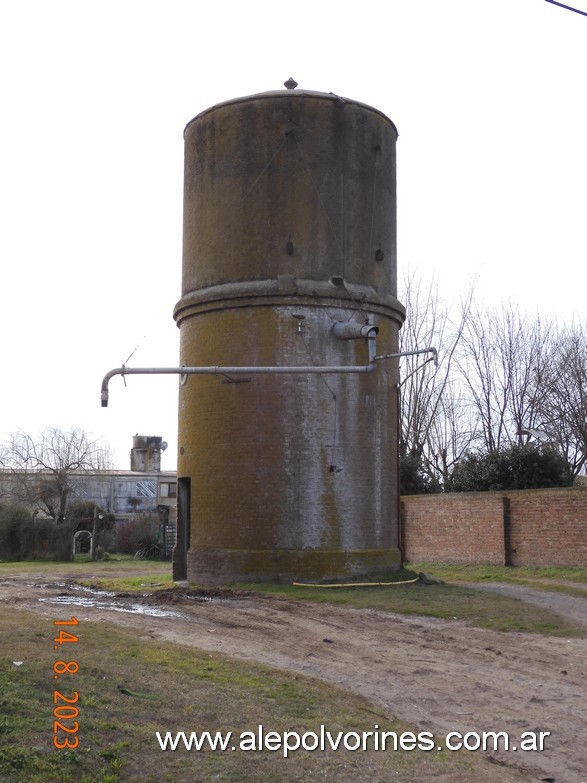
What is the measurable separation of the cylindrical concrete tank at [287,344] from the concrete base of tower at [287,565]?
3 cm

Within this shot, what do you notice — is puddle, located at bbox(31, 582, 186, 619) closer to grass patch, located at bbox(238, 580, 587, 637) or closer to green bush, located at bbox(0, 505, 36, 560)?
grass patch, located at bbox(238, 580, 587, 637)

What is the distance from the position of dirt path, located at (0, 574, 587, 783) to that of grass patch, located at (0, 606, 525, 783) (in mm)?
658

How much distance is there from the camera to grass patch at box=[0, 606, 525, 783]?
6.02 metres

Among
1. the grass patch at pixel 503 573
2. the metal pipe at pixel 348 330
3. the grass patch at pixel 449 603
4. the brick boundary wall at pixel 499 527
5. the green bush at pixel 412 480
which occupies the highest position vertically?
the metal pipe at pixel 348 330

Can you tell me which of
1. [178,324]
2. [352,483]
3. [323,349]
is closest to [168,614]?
[352,483]

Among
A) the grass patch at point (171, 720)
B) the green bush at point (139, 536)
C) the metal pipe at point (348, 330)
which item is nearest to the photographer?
the grass patch at point (171, 720)

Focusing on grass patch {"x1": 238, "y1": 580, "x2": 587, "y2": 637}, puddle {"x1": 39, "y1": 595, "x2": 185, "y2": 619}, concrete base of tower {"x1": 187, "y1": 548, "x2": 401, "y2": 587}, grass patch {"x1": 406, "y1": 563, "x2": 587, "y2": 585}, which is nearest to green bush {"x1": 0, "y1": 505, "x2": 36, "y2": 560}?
grass patch {"x1": 406, "y1": 563, "x2": 587, "y2": 585}

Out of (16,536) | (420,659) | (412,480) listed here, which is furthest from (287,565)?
(16,536)

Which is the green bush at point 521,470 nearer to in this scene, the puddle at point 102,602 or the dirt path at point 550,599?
the dirt path at point 550,599

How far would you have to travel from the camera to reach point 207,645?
39.0 ft

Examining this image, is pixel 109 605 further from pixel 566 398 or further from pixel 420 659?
pixel 566 398

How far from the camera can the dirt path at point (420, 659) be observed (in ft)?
26.6

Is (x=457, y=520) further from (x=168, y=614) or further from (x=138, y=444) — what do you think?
(x=138, y=444)

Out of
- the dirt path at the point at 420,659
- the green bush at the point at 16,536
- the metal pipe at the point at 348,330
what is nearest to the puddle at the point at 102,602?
the dirt path at the point at 420,659
